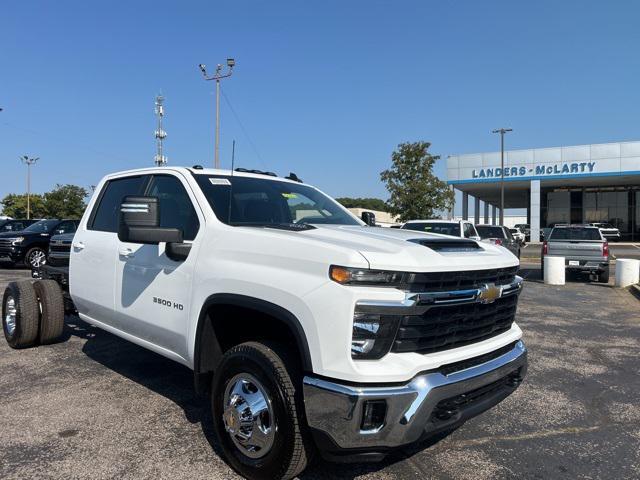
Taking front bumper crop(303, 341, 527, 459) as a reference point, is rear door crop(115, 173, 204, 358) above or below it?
above

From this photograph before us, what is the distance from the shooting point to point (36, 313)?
18.2 feet

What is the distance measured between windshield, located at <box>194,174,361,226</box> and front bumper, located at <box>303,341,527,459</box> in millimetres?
1412

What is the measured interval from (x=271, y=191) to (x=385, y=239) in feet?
4.91

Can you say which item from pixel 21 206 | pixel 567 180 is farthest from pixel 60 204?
pixel 567 180

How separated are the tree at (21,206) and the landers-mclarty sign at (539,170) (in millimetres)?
62631

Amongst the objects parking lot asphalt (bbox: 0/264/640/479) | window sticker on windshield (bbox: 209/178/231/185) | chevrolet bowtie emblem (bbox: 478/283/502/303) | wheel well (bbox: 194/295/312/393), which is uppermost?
window sticker on windshield (bbox: 209/178/231/185)

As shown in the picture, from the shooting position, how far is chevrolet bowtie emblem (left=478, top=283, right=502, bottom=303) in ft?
9.49

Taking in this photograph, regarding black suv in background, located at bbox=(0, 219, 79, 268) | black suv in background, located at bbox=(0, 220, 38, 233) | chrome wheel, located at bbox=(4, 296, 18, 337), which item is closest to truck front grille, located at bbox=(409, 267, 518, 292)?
chrome wheel, located at bbox=(4, 296, 18, 337)

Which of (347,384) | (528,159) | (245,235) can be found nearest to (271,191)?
(245,235)

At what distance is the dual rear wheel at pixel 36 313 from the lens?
5.48m

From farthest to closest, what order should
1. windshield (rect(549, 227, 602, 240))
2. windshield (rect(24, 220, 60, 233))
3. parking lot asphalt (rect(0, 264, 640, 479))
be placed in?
windshield (rect(24, 220, 60, 233))
windshield (rect(549, 227, 602, 240))
parking lot asphalt (rect(0, 264, 640, 479))

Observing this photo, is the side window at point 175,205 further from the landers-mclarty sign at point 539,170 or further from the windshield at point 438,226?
the landers-mclarty sign at point 539,170

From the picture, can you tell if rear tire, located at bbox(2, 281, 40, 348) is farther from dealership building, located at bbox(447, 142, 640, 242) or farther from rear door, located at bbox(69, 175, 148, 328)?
dealership building, located at bbox(447, 142, 640, 242)

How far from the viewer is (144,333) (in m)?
3.90
